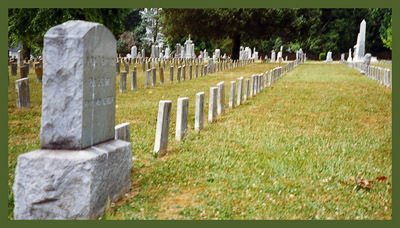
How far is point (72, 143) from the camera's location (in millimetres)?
5086

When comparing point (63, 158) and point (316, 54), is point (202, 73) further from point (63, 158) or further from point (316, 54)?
point (316, 54)

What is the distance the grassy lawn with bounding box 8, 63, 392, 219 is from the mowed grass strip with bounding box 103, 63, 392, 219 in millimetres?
13

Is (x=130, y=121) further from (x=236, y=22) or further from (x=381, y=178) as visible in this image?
(x=236, y=22)

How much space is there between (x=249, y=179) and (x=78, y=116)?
2.60 m

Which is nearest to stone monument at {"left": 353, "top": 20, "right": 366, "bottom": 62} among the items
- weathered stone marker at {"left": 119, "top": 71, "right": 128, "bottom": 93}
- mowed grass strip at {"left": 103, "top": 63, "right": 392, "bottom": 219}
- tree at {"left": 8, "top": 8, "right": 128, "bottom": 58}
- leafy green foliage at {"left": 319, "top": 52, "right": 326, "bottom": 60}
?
leafy green foliage at {"left": 319, "top": 52, "right": 326, "bottom": 60}

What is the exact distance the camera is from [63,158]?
4867 mm

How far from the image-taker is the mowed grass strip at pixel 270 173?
522 centimetres

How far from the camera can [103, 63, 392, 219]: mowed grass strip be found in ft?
17.1

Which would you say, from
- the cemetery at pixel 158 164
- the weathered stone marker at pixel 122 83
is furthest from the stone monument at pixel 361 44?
the cemetery at pixel 158 164

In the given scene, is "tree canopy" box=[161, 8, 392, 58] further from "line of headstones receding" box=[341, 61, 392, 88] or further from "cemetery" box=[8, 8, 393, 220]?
"cemetery" box=[8, 8, 393, 220]

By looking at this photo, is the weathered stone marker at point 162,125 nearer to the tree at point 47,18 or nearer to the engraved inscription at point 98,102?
the engraved inscription at point 98,102

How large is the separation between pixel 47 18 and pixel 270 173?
1740cm

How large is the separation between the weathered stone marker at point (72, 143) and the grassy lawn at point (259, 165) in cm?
40

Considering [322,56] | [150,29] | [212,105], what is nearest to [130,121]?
[212,105]
